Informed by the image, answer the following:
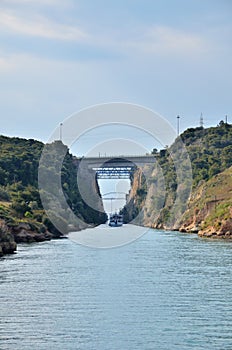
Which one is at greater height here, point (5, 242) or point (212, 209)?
point (212, 209)

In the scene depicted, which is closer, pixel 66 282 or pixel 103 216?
pixel 66 282

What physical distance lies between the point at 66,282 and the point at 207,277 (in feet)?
30.2

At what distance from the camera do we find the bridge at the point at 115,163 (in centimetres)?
17062

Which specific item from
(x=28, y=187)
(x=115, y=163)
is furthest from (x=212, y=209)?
(x=115, y=163)

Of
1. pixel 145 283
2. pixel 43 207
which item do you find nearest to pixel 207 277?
pixel 145 283

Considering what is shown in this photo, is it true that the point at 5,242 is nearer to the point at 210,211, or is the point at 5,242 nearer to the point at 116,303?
the point at 116,303

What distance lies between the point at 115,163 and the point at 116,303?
138607 mm

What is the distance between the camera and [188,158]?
157m

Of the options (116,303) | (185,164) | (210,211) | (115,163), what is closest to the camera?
(116,303)

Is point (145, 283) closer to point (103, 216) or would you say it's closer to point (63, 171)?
point (63, 171)

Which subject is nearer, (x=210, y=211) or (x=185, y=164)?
(x=210, y=211)

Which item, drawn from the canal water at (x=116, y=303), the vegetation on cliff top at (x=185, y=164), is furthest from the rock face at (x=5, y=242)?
the vegetation on cliff top at (x=185, y=164)

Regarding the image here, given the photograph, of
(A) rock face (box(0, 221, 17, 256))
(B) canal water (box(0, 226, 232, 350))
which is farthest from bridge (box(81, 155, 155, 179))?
(B) canal water (box(0, 226, 232, 350))

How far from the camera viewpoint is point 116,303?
3694cm
